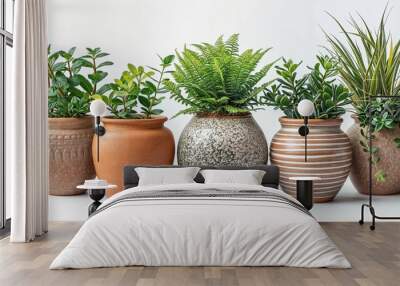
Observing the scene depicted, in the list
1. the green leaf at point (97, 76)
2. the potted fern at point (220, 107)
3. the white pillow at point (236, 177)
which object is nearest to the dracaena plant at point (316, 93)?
the potted fern at point (220, 107)

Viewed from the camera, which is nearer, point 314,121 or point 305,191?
point 305,191

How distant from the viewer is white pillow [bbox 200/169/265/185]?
5.86m

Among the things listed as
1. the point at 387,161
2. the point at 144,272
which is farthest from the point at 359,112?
the point at 144,272

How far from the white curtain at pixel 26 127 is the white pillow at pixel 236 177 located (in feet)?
4.61

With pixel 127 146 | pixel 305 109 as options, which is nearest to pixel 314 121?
pixel 305 109

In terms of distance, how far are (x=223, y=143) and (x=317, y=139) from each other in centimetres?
93

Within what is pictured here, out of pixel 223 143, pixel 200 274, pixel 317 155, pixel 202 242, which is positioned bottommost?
pixel 200 274

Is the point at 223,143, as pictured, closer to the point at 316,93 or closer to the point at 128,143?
the point at 128,143

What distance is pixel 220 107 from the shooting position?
22.5 ft

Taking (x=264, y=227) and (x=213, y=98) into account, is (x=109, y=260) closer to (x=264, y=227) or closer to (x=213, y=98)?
(x=264, y=227)

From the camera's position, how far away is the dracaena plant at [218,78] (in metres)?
6.86

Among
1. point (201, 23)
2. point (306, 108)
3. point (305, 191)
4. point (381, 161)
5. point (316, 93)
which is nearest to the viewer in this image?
point (305, 191)

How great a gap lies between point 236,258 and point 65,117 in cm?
368

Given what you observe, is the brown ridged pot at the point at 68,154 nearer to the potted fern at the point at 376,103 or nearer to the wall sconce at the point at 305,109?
the wall sconce at the point at 305,109
